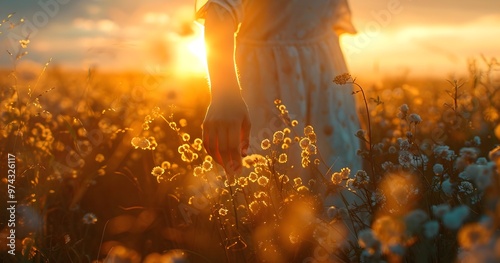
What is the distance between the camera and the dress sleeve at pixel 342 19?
3811 millimetres

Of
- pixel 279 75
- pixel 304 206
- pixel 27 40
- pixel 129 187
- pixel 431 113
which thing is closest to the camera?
pixel 304 206

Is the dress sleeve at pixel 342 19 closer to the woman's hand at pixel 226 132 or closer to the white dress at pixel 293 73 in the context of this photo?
the white dress at pixel 293 73

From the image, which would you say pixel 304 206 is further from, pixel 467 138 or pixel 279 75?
pixel 467 138

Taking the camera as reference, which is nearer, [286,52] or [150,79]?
[286,52]

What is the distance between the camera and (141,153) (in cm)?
484

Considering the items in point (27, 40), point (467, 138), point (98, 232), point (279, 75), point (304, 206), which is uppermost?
point (27, 40)

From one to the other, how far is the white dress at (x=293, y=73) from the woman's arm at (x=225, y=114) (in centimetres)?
78

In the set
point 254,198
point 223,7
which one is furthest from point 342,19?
point 254,198

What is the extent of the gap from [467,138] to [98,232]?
2.37 meters

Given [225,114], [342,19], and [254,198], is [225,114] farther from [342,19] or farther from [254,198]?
[342,19]

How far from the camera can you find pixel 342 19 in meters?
3.92

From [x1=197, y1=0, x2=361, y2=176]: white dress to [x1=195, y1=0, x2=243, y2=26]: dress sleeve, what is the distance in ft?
1.64

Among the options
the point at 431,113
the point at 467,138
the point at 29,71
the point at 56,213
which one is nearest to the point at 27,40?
the point at 29,71

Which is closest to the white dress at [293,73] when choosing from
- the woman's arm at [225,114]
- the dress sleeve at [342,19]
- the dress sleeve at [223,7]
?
the dress sleeve at [342,19]
